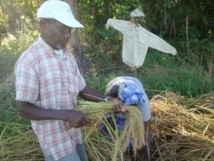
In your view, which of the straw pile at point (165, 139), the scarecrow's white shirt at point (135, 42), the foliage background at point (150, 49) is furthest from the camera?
the scarecrow's white shirt at point (135, 42)

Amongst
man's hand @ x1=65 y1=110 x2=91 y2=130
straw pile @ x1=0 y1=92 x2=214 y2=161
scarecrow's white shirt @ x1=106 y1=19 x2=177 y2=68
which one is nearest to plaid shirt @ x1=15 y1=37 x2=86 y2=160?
man's hand @ x1=65 y1=110 x2=91 y2=130

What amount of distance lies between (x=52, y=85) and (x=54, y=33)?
27cm

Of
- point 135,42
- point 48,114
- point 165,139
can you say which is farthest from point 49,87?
point 135,42

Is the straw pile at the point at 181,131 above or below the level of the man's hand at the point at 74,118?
below

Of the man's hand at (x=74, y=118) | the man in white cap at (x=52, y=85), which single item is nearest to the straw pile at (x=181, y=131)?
the man in white cap at (x=52, y=85)

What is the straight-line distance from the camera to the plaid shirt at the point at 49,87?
5.42 feet

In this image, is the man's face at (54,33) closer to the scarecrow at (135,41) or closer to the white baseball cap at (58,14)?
the white baseball cap at (58,14)

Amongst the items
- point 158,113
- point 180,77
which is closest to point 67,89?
point 158,113

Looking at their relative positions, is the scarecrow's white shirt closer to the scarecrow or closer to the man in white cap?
the scarecrow

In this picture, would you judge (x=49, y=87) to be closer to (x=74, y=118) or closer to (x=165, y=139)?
(x=74, y=118)

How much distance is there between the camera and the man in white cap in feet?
5.43

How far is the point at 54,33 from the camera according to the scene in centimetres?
170

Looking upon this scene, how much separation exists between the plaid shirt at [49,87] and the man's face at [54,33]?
0.11 feet

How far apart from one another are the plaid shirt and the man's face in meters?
0.03
